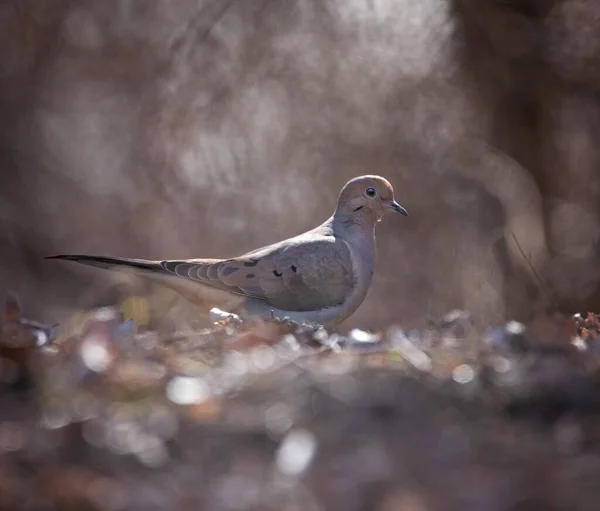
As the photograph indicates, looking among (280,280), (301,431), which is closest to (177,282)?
(280,280)

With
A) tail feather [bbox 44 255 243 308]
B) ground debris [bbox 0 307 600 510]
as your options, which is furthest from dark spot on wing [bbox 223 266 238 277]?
ground debris [bbox 0 307 600 510]

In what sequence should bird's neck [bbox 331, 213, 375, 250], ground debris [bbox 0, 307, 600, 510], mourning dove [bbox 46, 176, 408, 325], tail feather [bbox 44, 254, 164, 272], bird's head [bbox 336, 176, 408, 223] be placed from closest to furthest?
ground debris [bbox 0, 307, 600, 510] → tail feather [bbox 44, 254, 164, 272] → mourning dove [bbox 46, 176, 408, 325] → bird's neck [bbox 331, 213, 375, 250] → bird's head [bbox 336, 176, 408, 223]

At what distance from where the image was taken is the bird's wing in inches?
215

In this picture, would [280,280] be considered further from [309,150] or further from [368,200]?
[309,150]

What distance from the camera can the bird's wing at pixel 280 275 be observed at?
546 cm

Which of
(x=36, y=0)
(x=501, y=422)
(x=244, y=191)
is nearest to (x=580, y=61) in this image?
(x=244, y=191)

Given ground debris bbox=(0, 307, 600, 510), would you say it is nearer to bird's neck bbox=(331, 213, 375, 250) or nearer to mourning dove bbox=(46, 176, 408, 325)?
mourning dove bbox=(46, 176, 408, 325)

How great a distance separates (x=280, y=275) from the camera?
5523 millimetres

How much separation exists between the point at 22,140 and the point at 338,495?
38.8 ft

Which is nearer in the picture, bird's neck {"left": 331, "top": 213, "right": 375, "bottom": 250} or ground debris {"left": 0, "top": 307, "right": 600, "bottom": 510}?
ground debris {"left": 0, "top": 307, "right": 600, "bottom": 510}

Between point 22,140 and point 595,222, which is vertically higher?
point 22,140

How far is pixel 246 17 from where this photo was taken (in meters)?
12.2

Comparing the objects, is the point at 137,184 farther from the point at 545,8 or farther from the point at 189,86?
the point at 545,8

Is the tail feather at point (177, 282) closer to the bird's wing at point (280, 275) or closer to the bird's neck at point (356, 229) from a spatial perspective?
the bird's wing at point (280, 275)
